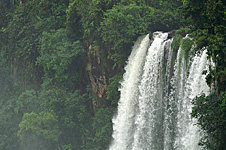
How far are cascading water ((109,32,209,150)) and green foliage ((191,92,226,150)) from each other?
1.85 metres

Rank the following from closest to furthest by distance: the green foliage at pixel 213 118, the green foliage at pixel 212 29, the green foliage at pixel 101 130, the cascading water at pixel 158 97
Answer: the green foliage at pixel 213 118
the green foliage at pixel 212 29
the cascading water at pixel 158 97
the green foliage at pixel 101 130

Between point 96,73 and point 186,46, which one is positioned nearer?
point 186,46

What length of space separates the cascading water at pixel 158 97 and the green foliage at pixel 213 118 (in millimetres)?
1848

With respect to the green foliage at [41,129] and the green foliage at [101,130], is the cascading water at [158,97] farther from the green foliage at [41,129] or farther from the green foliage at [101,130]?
the green foliage at [41,129]

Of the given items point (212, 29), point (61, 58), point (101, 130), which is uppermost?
point (212, 29)

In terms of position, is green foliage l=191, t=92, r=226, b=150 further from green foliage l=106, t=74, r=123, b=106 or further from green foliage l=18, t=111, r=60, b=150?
green foliage l=18, t=111, r=60, b=150

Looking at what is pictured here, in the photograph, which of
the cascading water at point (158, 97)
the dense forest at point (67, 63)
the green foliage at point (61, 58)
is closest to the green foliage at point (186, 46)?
the cascading water at point (158, 97)

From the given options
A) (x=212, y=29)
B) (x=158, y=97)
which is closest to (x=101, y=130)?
(x=158, y=97)

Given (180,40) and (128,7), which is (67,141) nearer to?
(128,7)

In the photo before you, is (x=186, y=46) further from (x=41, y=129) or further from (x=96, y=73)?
(x=41, y=129)

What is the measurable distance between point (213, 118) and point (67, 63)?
1555 centimetres

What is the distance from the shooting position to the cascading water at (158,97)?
1827 centimetres

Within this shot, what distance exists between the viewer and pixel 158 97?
68.2 feet

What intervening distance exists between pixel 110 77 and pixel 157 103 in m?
6.98
